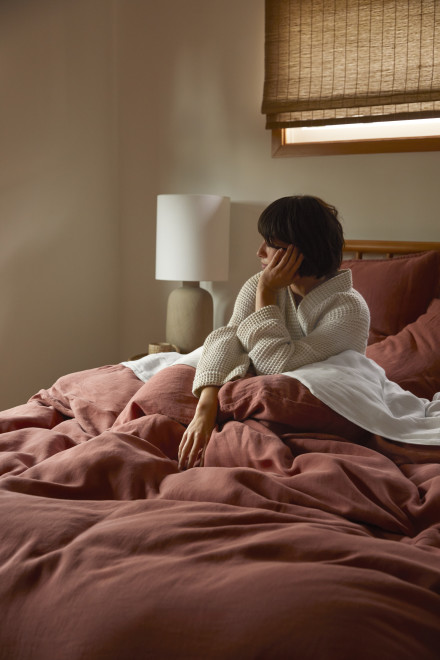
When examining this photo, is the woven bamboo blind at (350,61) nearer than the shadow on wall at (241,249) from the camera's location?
Yes

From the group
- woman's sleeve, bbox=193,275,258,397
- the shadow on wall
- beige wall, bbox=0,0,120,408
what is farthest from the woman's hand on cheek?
beige wall, bbox=0,0,120,408

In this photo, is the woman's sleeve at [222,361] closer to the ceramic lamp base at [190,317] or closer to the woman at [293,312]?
the woman at [293,312]

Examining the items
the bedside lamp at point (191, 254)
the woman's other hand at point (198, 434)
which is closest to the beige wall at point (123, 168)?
the bedside lamp at point (191, 254)

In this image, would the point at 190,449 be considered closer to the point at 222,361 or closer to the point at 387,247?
the point at 222,361

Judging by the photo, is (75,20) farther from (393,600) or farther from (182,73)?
(393,600)

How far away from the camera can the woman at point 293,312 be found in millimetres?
1702

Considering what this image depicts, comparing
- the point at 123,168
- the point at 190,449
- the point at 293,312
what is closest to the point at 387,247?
the point at 293,312

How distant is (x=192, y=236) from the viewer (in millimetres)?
3121

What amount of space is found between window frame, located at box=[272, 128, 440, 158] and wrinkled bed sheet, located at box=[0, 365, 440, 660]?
1723 millimetres

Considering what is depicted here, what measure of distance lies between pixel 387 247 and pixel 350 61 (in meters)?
0.83

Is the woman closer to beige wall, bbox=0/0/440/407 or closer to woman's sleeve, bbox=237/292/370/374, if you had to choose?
woman's sleeve, bbox=237/292/370/374

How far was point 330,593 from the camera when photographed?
0.86 m

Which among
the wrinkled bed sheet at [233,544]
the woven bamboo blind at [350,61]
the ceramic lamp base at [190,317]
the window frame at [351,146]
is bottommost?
the wrinkled bed sheet at [233,544]

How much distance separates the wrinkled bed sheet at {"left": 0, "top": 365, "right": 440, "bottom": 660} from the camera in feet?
2.74
